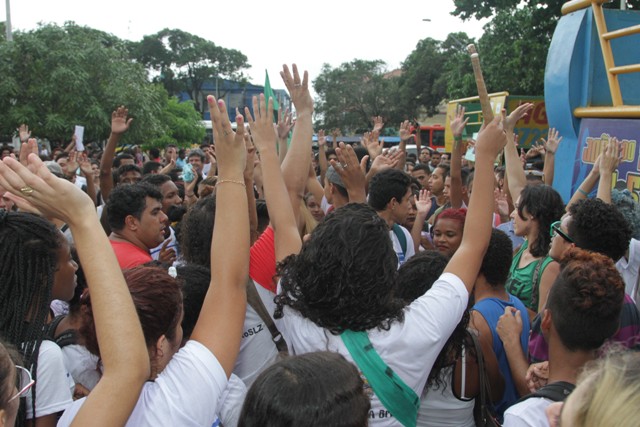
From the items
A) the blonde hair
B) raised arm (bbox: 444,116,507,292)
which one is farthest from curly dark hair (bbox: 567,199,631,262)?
the blonde hair

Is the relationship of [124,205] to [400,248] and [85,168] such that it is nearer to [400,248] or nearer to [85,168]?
[400,248]

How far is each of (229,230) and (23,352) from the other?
27.8 inches

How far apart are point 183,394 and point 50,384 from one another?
19.6 inches

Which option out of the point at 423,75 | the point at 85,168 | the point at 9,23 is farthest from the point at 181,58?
the point at 85,168

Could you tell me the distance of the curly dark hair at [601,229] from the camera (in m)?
2.92

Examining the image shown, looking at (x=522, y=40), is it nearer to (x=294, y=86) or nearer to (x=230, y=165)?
(x=294, y=86)

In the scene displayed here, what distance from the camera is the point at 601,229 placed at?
9.59 feet

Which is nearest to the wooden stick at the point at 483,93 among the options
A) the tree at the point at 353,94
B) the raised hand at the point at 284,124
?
the raised hand at the point at 284,124

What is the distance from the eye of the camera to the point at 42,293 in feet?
6.02

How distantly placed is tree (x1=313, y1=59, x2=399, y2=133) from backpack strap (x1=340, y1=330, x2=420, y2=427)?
50795 mm

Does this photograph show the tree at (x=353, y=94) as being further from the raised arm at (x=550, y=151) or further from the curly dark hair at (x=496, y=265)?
the curly dark hair at (x=496, y=265)

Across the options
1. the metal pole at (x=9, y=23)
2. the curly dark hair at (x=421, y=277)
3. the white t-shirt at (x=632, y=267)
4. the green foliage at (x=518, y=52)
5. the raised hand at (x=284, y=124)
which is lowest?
the white t-shirt at (x=632, y=267)

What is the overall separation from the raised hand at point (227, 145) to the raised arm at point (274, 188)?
622 millimetres

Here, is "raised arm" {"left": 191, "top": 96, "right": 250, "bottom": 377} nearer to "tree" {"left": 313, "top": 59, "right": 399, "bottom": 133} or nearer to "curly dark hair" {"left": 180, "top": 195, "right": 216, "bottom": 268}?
"curly dark hair" {"left": 180, "top": 195, "right": 216, "bottom": 268}
